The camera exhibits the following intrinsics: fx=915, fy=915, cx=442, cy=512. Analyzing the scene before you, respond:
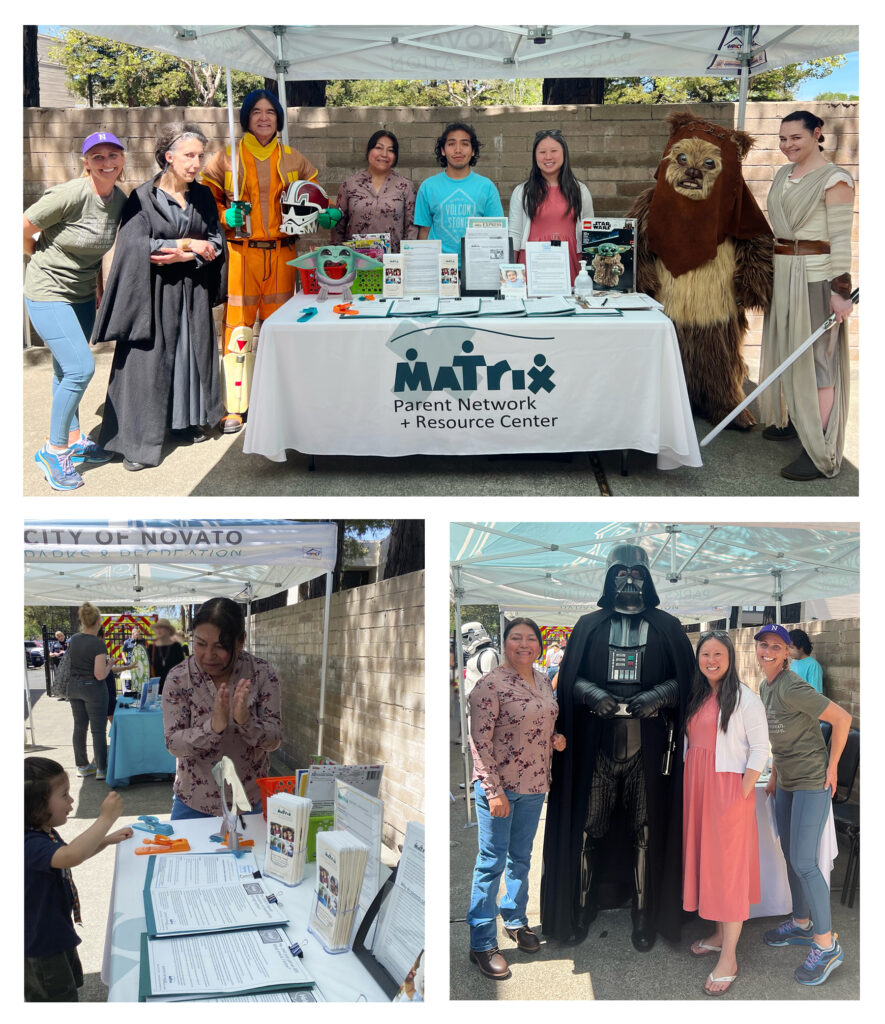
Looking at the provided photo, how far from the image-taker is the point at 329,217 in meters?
4.78

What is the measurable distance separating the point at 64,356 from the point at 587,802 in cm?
305

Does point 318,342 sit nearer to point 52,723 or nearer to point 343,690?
point 343,690

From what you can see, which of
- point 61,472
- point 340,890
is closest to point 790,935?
point 340,890

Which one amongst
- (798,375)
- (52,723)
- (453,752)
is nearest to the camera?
(798,375)

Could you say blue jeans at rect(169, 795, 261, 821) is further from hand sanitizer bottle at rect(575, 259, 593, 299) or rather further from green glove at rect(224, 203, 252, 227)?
green glove at rect(224, 203, 252, 227)

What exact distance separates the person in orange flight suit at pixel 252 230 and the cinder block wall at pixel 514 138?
5.46ft

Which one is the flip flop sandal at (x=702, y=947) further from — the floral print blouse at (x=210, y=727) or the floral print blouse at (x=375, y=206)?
the floral print blouse at (x=375, y=206)

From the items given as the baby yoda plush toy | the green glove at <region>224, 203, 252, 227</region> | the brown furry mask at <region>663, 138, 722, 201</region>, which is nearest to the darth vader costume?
the baby yoda plush toy

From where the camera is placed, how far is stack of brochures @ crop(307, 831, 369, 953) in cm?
233

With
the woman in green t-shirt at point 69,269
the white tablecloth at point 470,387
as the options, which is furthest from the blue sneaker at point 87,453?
the white tablecloth at point 470,387

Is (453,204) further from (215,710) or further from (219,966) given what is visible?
(219,966)

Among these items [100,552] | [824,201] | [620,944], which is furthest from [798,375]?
[100,552]

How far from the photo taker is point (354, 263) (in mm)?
4660

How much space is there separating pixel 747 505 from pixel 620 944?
190 cm
